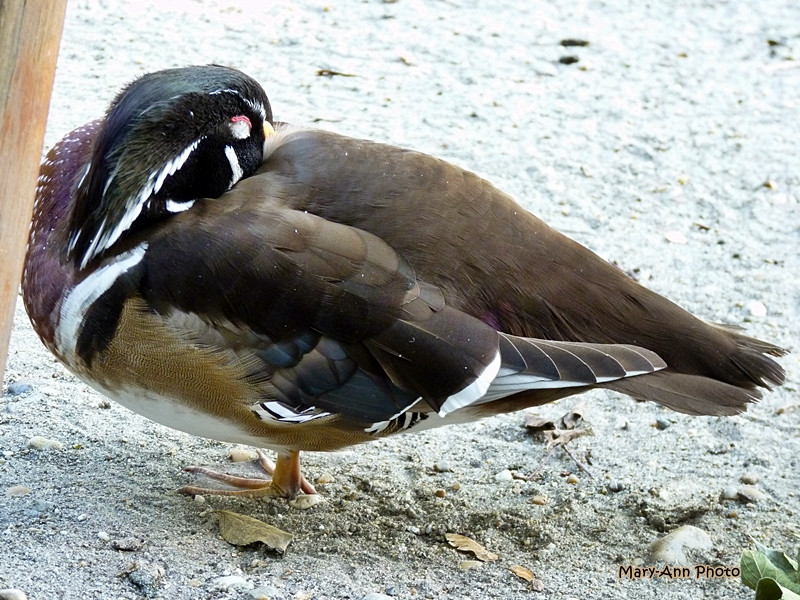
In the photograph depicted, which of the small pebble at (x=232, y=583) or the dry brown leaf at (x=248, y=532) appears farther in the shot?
the dry brown leaf at (x=248, y=532)

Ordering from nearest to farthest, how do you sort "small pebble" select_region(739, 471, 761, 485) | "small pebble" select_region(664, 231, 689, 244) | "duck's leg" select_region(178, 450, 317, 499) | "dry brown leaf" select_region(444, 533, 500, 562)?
"dry brown leaf" select_region(444, 533, 500, 562) → "duck's leg" select_region(178, 450, 317, 499) → "small pebble" select_region(739, 471, 761, 485) → "small pebble" select_region(664, 231, 689, 244)

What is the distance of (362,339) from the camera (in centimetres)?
303

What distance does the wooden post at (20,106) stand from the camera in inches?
87.1

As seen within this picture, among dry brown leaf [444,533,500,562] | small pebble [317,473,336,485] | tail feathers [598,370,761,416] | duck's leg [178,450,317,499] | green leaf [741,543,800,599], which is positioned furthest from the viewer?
small pebble [317,473,336,485]

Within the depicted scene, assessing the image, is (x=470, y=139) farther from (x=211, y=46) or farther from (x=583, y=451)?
(x=583, y=451)

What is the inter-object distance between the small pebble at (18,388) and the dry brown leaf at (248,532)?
3.24 ft

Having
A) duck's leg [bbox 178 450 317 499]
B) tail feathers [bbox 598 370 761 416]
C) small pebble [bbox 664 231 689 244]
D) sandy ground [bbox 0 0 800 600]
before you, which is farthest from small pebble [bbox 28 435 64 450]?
small pebble [bbox 664 231 689 244]

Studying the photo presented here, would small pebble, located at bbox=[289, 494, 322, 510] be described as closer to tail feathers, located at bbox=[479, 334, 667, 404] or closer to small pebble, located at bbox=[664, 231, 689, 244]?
tail feathers, located at bbox=[479, 334, 667, 404]

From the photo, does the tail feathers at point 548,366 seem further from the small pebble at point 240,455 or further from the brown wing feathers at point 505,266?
the small pebble at point 240,455

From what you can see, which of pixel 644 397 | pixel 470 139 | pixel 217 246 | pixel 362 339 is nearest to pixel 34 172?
pixel 217 246

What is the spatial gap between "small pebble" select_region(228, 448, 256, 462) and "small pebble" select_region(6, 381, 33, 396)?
0.77m

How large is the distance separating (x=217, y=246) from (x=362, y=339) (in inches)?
19.1

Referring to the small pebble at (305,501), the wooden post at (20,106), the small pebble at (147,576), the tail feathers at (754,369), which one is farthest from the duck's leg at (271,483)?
the tail feathers at (754,369)

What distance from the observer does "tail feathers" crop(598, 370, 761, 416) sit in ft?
10.4
